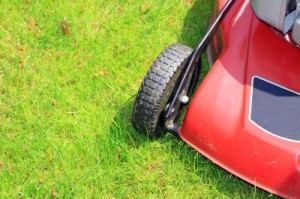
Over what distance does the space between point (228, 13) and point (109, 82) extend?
1.79 ft

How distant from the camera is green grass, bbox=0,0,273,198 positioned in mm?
2203

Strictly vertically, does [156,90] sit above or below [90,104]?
above

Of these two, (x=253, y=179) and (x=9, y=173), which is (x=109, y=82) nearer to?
(x=9, y=173)

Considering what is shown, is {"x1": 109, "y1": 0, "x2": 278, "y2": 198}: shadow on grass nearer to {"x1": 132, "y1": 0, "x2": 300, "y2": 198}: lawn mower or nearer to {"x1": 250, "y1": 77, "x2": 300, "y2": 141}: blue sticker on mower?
{"x1": 132, "y1": 0, "x2": 300, "y2": 198}: lawn mower

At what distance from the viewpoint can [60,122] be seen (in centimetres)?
238

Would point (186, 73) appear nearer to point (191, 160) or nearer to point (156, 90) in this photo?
point (156, 90)

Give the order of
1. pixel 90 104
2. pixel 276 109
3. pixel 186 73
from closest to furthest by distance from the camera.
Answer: pixel 276 109 → pixel 186 73 → pixel 90 104

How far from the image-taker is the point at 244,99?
2.06m

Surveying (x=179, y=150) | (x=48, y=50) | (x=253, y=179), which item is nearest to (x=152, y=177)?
(x=179, y=150)

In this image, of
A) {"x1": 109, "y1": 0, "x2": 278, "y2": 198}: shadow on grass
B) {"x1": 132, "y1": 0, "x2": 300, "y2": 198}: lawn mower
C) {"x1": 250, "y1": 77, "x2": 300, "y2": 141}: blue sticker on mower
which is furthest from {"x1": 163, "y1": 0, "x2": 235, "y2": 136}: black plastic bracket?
{"x1": 250, "y1": 77, "x2": 300, "y2": 141}: blue sticker on mower

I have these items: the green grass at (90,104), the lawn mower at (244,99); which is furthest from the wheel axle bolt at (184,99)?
the green grass at (90,104)

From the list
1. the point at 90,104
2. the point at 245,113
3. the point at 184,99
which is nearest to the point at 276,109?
the point at 245,113

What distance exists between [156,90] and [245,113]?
0.99 ft

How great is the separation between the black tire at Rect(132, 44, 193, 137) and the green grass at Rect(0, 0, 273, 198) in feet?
0.51
